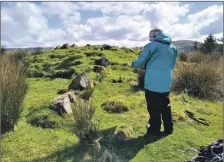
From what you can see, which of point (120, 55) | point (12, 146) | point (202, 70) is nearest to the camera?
point (12, 146)

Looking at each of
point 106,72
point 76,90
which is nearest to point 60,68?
point 106,72

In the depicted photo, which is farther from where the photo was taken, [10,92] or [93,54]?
[93,54]

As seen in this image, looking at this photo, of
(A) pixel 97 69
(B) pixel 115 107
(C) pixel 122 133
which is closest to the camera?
(C) pixel 122 133

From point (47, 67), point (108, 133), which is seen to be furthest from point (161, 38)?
point (47, 67)

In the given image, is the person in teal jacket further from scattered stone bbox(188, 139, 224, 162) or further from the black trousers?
scattered stone bbox(188, 139, 224, 162)

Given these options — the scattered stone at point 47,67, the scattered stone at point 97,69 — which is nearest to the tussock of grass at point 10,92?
the scattered stone at point 97,69

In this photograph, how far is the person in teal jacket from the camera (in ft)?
21.5

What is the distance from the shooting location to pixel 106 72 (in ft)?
42.4

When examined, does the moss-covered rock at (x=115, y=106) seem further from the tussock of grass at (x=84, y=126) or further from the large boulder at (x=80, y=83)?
the tussock of grass at (x=84, y=126)

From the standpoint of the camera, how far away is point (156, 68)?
6578mm

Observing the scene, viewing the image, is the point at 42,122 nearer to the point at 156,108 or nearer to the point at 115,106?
the point at 115,106

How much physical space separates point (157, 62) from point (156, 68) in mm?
111

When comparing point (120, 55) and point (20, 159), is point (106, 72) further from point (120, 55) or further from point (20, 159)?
point (20, 159)

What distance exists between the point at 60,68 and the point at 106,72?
Result: 3334 millimetres
